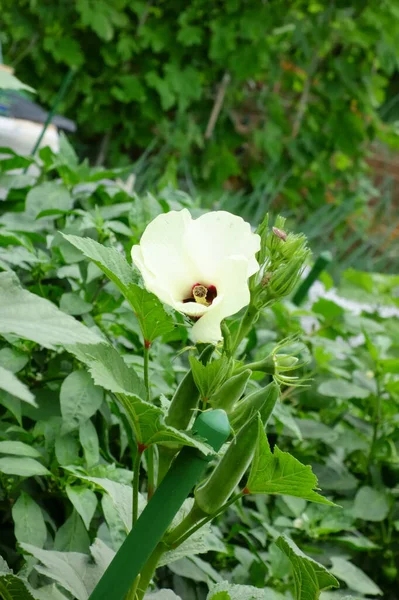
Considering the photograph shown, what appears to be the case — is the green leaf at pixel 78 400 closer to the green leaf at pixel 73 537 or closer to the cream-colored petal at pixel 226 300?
the green leaf at pixel 73 537

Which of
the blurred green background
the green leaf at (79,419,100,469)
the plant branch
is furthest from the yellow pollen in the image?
the plant branch

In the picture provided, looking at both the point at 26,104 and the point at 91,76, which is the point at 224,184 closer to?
the point at 91,76

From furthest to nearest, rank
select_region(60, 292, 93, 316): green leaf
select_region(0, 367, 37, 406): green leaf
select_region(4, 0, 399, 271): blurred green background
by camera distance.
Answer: select_region(4, 0, 399, 271): blurred green background < select_region(60, 292, 93, 316): green leaf < select_region(0, 367, 37, 406): green leaf

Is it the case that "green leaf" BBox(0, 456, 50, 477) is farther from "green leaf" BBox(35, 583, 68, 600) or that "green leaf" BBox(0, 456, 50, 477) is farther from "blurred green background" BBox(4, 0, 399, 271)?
"blurred green background" BBox(4, 0, 399, 271)

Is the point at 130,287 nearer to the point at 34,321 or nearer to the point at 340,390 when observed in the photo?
the point at 34,321

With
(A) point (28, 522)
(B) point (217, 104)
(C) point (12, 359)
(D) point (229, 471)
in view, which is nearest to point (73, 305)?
(C) point (12, 359)

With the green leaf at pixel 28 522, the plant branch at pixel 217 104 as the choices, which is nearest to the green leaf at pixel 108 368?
the green leaf at pixel 28 522

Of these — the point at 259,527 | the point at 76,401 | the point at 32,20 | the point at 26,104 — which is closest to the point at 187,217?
the point at 76,401
